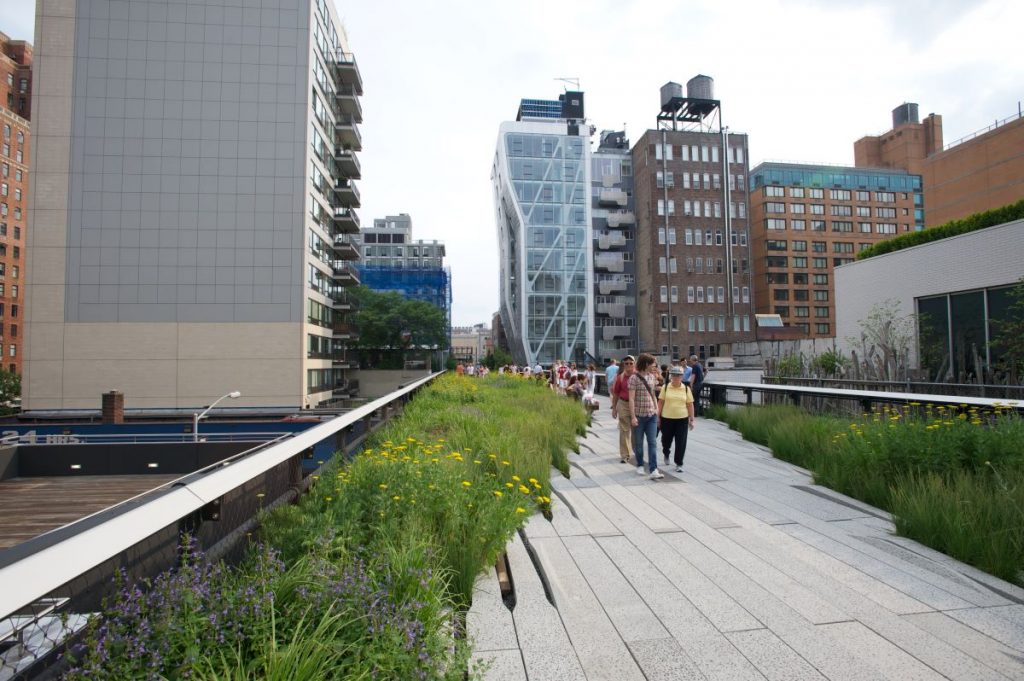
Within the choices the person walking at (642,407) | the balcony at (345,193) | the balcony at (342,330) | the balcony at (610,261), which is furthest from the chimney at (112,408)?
the balcony at (610,261)

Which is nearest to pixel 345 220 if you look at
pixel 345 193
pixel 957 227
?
pixel 345 193

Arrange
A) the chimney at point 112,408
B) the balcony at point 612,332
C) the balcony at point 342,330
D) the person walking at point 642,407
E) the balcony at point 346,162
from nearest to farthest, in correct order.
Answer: the person walking at point 642,407, the chimney at point 112,408, the balcony at point 346,162, the balcony at point 342,330, the balcony at point 612,332

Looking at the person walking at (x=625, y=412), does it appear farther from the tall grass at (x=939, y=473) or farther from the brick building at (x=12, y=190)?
the brick building at (x=12, y=190)

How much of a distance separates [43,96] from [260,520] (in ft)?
176

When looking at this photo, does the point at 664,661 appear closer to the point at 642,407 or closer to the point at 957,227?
the point at 642,407

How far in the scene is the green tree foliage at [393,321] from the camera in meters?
72.6

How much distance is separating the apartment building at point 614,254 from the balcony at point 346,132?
34.3 meters

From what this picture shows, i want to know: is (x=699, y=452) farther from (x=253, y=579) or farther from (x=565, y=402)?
(x=253, y=579)

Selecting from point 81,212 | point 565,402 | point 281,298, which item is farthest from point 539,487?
point 81,212

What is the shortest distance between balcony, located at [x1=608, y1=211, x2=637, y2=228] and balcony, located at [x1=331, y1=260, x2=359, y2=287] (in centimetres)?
3649

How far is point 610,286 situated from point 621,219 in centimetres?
927

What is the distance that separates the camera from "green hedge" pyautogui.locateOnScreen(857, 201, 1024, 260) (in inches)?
800

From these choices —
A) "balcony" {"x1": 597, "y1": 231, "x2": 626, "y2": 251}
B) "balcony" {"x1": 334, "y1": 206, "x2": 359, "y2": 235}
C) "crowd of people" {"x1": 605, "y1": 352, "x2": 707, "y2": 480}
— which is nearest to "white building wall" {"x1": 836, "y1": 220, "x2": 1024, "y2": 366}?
"crowd of people" {"x1": 605, "y1": 352, "x2": 707, "y2": 480}

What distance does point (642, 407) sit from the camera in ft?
30.1
